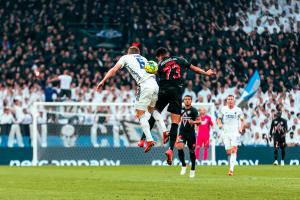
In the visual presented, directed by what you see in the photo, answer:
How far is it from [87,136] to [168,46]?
8301 mm

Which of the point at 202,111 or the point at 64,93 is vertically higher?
the point at 64,93

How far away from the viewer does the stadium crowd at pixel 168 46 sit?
3622cm

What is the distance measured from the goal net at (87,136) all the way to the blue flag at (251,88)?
4000 millimetres

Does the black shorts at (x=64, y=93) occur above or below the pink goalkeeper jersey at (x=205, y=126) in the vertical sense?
above

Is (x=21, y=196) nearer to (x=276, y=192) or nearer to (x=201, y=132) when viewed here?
(x=276, y=192)

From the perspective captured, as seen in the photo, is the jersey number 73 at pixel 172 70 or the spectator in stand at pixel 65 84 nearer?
the jersey number 73 at pixel 172 70

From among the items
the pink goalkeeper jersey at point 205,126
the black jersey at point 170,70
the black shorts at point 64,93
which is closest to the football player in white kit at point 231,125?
the black jersey at point 170,70

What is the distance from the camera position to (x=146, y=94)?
1927cm

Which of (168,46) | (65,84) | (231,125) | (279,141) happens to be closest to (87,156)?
(65,84)

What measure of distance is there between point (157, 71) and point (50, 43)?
19712mm

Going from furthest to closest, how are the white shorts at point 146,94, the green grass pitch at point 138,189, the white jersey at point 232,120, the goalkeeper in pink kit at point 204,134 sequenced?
the goalkeeper in pink kit at point 204,134
the white jersey at point 232,120
the white shorts at point 146,94
the green grass pitch at point 138,189

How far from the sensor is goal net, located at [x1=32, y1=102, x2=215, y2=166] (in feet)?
112

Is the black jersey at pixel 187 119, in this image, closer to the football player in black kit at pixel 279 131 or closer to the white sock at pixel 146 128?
the white sock at pixel 146 128

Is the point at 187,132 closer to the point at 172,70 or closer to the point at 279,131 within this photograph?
the point at 172,70
